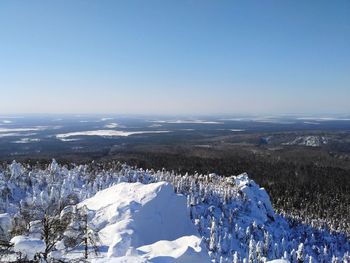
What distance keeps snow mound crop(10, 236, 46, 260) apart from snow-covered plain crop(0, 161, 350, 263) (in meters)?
0.06

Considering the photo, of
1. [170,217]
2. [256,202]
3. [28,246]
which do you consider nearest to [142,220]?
[170,217]

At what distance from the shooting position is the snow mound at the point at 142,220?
32188 millimetres

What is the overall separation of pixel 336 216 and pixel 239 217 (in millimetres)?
55647

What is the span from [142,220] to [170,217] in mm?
7144

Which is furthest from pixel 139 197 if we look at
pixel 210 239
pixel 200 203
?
pixel 200 203

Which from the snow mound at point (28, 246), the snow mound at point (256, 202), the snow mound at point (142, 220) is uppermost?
the snow mound at point (28, 246)

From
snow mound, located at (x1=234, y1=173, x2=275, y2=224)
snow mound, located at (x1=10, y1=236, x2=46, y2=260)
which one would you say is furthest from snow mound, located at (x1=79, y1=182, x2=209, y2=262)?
snow mound, located at (x1=234, y1=173, x2=275, y2=224)

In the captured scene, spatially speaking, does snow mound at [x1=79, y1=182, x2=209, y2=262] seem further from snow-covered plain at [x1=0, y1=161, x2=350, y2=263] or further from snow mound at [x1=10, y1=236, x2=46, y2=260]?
snow mound at [x1=10, y1=236, x2=46, y2=260]

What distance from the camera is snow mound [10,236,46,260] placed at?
20.0 metres

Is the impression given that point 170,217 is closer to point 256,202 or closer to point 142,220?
point 142,220

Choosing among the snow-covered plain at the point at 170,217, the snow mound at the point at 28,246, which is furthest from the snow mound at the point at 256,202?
the snow mound at the point at 28,246

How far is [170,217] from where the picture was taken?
185 feet

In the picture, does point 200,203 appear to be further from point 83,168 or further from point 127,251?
point 127,251

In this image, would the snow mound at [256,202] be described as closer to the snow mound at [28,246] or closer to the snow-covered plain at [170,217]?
the snow-covered plain at [170,217]
